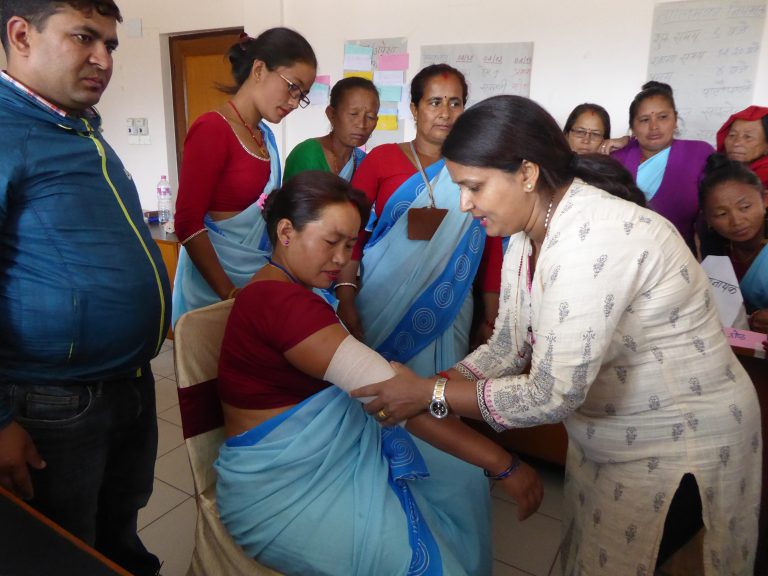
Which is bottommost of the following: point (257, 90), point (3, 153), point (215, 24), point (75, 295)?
point (75, 295)

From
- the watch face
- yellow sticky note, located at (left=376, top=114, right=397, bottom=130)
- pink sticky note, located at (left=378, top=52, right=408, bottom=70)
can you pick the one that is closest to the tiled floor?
the watch face

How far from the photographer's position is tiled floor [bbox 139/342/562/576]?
170 centimetres

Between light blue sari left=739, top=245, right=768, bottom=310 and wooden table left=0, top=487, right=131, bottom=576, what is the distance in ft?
6.24

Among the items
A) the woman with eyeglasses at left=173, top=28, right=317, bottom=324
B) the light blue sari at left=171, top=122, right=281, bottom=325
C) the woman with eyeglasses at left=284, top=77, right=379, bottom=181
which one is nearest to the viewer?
the woman with eyeglasses at left=173, top=28, right=317, bottom=324

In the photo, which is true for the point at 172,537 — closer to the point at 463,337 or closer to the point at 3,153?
the point at 463,337

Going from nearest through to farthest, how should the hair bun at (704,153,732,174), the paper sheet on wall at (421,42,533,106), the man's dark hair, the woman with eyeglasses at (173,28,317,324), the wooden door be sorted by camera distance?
the man's dark hair
the woman with eyeglasses at (173,28,317,324)
the hair bun at (704,153,732,174)
the paper sheet on wall at (421,42,533,106)
the wooden door

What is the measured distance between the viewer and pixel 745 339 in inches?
59.8

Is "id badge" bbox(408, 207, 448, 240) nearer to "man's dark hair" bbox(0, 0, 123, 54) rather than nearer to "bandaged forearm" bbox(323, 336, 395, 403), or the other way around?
"bandaged forearm" bbox(323, 336, 395, 403)

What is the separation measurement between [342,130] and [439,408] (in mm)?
1460

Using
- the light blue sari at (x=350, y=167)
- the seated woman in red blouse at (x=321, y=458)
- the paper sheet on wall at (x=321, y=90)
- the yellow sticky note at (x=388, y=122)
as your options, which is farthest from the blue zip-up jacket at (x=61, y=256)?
the paper sheet on wall at (x=321, y=90)

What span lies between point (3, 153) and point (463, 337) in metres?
1.24

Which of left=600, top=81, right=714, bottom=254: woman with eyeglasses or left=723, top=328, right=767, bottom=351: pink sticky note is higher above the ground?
left=600, top=81, right=714, bottom=254: woman with eyeglasses

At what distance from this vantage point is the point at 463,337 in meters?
1.70

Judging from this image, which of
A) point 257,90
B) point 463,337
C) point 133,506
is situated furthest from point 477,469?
point 257,90
